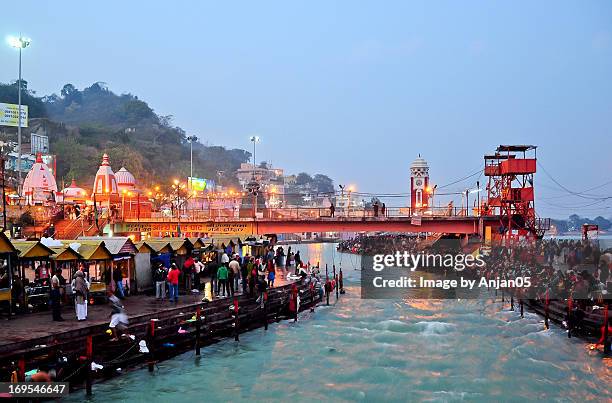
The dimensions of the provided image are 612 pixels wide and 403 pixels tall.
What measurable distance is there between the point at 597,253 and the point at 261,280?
2154 cm

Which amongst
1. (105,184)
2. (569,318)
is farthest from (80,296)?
(105,184)

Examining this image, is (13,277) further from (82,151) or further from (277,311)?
(82,151)

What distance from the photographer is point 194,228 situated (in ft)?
185

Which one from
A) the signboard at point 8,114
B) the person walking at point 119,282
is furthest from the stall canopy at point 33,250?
the signboard at point 8,114

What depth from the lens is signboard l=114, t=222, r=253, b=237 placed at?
55.6m

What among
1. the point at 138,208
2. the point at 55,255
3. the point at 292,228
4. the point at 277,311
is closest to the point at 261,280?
the point at 277,311

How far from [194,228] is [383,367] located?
119 ft

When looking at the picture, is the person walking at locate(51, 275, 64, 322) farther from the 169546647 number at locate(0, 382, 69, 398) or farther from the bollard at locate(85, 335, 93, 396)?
the 169546647 number at locate(0, 382, 69, 398)

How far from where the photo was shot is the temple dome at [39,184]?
62781 mm

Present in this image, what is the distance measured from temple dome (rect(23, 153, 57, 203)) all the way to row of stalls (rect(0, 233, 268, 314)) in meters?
29.4

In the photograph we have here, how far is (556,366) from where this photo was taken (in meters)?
22.7

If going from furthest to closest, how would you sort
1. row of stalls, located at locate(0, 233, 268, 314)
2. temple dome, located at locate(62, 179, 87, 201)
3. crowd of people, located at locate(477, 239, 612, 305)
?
temple dome, located at locate(62, 179, 87, 201), crowd of people, located at locate(477, 239, 612, 305), row of stalls, located at locate(0, 233, 268, 314)

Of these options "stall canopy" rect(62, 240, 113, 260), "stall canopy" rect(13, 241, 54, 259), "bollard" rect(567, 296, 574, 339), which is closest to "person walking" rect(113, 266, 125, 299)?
"stall canopy" rect(62, 240, 113, 260)

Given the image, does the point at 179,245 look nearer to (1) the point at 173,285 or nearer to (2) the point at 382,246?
(1) the point at 173,285
